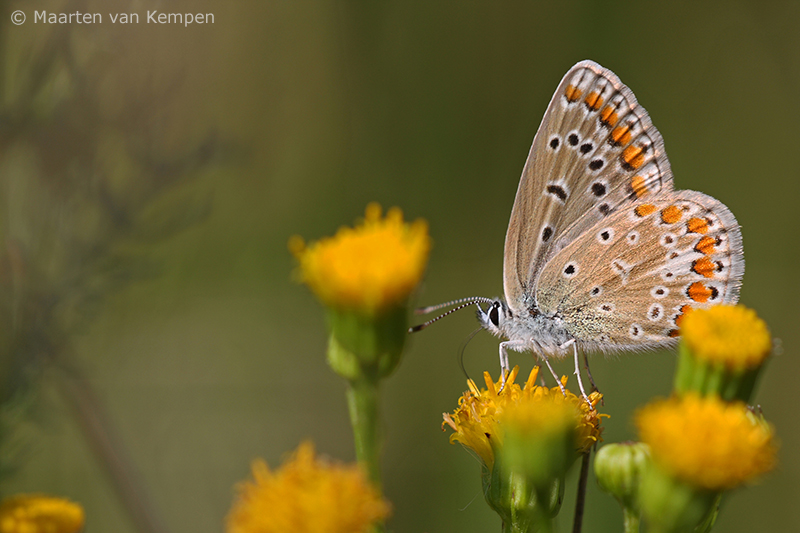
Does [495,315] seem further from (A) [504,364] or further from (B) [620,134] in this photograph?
(B) [620,134]

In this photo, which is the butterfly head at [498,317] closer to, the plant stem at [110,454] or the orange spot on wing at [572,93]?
the orange spot on wing at [572,93]

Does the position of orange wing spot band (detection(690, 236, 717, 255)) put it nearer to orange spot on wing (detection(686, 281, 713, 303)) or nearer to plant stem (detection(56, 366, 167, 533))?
orange spot on wing (detection(686, 281, 713, 303))

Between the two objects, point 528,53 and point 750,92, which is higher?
point 528,53

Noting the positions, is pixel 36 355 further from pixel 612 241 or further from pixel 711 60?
pixel 711 60

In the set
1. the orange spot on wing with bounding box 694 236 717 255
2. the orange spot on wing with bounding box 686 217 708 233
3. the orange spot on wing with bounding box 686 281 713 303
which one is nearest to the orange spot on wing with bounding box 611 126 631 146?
the orange spot on wing with bounding box 686 217 708 233

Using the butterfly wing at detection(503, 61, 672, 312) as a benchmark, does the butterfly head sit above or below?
below

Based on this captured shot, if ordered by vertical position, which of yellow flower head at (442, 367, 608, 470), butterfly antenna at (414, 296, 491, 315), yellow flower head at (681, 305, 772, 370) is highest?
butterfly antenna at (414, 296, 491, 315)

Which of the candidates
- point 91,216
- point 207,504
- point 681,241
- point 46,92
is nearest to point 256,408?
point 207,504

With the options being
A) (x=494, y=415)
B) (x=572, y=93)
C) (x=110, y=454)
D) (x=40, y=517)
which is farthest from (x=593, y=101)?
(x=40, y=517)

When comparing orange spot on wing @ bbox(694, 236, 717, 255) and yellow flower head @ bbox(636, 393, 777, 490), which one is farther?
orange spot on wing @ bbox(694, 236, 717, 255)
